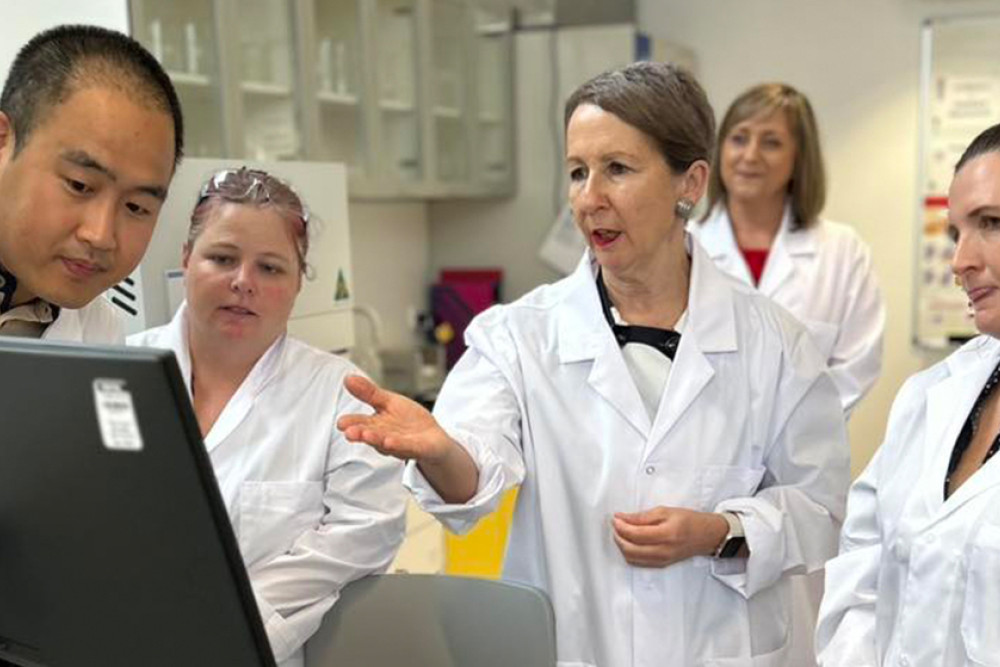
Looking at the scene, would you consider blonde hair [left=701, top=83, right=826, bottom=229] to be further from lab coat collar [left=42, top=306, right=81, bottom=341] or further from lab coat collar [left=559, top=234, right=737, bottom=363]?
lab coat collar [left=42, top=306, right=81, bottom=341]

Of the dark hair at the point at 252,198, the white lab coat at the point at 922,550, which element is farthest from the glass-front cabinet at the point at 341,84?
the white lab coat at the point at 922,550

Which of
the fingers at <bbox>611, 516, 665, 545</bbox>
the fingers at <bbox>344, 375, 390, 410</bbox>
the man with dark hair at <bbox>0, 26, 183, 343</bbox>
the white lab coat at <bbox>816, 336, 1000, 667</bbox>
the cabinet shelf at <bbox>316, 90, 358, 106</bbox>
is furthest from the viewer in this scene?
the cabinet shelf at <bbox>316, 90, 358, 106</bbox>

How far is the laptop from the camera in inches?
22.7

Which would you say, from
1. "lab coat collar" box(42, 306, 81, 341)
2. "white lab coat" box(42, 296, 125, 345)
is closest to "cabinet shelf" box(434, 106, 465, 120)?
"white lab coat" box(42, 296, 125, 345)

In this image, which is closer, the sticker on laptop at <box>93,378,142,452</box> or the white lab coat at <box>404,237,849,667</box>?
the sticker on laptop at <box>93,378,142,452</box>

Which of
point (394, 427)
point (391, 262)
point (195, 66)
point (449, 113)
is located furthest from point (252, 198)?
point (391, 262)

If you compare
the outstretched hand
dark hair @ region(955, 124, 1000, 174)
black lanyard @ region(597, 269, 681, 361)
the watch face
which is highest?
dark hair @ region(955, 124, 1000, 174)

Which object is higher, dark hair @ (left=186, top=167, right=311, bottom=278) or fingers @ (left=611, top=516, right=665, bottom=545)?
dark hair @ (left=186, top=167, right=311, bottom=278)

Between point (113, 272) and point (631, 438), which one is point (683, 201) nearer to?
point (631, 438)

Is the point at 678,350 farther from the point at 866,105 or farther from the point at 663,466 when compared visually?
the point at 866,105

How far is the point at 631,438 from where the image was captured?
1379 millimetres

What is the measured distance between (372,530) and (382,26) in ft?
7.41

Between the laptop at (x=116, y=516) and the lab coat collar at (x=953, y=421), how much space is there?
0.87m

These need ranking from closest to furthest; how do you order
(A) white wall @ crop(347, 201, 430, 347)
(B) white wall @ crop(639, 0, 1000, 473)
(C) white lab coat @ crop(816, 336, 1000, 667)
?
(C) white lab coat @ crop(816, 336, 1000, 667) < (A) white wall @ crop(347, 201, 430, 347) < (B) white wall @ crop(639, 0, 1000, 473)
